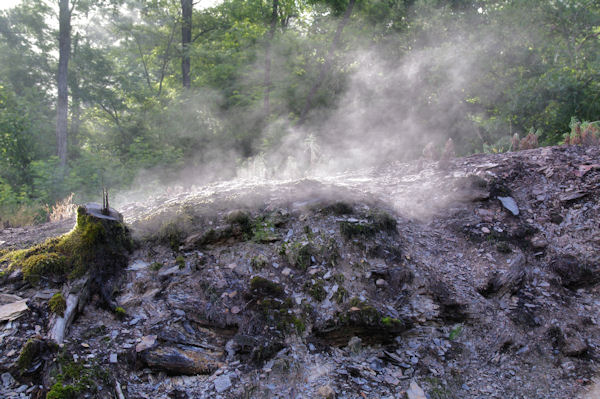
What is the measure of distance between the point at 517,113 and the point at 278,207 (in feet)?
29.6

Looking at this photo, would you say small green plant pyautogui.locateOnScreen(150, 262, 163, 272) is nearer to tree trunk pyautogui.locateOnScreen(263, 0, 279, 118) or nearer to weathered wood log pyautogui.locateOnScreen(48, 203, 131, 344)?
weathered wood log pyautogui.locateOnScreen(48, 203, 131, 344)

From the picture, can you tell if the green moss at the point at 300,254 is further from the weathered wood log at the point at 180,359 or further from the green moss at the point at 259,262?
the weathered wood log at the point at 180,359

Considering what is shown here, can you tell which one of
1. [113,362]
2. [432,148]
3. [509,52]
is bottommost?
[113,362]

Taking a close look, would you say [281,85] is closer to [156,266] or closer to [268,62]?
[268,62]

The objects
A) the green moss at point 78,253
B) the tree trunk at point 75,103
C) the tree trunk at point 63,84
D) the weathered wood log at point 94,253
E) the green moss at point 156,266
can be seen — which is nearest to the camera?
the weathered wood log at point 94,253

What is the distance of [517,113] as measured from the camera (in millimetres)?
10172

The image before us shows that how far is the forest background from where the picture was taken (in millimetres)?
10008

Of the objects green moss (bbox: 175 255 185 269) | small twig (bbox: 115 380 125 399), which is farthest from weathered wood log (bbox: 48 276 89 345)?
green moss (bbox: 175 255 185 269)

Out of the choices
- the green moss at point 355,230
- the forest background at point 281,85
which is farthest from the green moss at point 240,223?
the forest background at point 281,85

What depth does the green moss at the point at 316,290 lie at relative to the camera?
333 centimetres

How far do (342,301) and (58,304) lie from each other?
7.64ft

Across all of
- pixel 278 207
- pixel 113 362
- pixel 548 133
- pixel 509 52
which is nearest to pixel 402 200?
pixel 278 207

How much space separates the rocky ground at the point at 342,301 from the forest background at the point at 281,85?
478cm

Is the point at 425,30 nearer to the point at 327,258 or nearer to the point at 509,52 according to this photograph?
the point at 509,52
